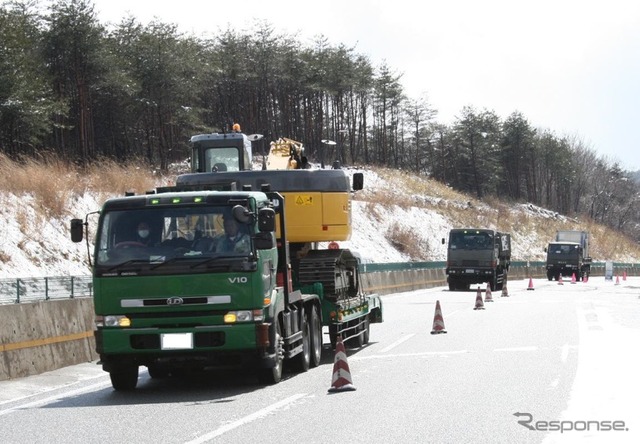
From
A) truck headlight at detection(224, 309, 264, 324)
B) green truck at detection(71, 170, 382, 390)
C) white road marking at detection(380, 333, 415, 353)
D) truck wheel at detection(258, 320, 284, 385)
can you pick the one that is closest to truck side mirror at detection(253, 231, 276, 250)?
green truck at detection(71, 170, 382, 390)

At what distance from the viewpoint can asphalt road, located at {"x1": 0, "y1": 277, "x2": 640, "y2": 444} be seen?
9133 mm

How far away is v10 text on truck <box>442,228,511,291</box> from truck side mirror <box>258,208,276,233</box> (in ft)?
124

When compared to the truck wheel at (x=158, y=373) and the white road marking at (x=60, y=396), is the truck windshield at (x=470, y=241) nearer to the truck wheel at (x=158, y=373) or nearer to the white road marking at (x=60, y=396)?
the truck wheel at (x=158, y=373)

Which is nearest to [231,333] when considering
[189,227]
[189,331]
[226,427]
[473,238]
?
[189,331]

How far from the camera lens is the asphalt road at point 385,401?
360 inches

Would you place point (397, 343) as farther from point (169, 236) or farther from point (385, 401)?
point (385, 401)

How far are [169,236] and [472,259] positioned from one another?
3839 centimetres

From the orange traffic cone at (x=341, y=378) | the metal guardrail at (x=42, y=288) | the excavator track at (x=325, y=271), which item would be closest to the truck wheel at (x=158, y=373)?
the metal guardrail at (x=42, y=288)

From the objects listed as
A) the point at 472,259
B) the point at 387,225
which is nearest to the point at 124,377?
the point at 472,259

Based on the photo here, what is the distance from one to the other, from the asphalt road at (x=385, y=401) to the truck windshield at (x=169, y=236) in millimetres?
1675

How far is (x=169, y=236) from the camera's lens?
12.6m

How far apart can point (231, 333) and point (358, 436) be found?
12.6ft

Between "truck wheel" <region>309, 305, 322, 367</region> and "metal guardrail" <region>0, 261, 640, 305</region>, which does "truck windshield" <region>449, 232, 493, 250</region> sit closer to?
"metal guardrail" <region>0, 261, 640, 305</region>

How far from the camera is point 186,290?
12367 millimetres
